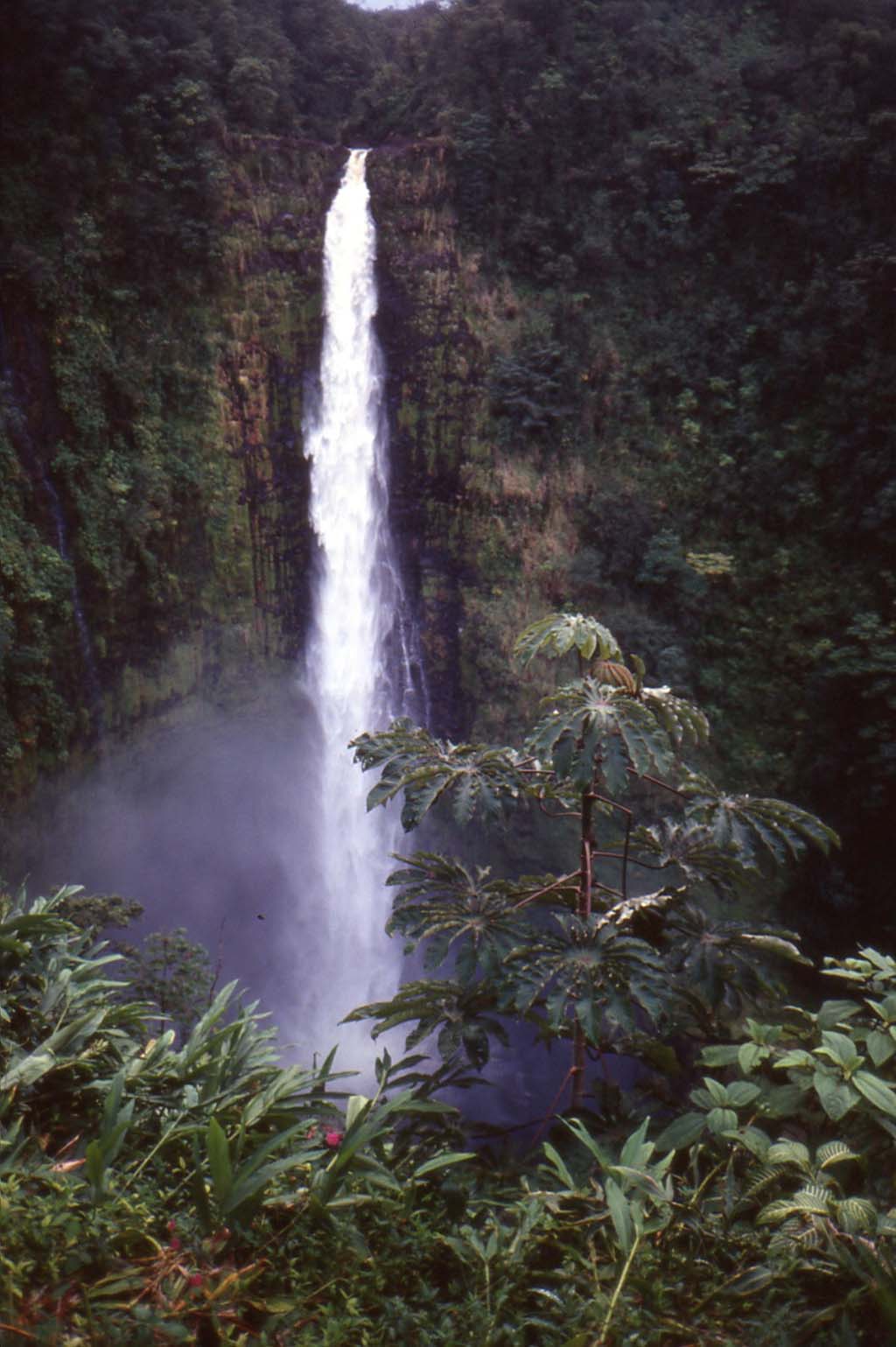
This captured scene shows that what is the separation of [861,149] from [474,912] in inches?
505

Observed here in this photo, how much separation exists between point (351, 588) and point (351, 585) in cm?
5

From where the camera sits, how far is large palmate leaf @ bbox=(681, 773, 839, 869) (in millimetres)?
3078

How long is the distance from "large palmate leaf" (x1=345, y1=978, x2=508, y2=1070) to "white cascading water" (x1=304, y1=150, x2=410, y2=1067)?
8495 millimetres

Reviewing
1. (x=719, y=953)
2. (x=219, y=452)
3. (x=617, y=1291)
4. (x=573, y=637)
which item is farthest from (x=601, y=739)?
(x=219, y=452)

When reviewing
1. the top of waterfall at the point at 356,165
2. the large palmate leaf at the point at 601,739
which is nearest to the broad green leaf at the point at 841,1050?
the large palmate leaf at the point at 601,739

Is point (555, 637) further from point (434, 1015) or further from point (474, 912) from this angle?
point (434, 1015)

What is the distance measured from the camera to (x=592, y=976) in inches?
111

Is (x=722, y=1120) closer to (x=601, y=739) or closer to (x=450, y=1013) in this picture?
(x=450, y=1013)

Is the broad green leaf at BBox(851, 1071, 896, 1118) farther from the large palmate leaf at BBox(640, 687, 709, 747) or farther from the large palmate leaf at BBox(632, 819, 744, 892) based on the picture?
the large palmate leaf at BBox(640, 687, 709, 747)

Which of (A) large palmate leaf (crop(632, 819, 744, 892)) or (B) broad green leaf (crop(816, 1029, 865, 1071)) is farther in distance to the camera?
A: (A) large palmate leaf (crop(632, 819, 744, 892))

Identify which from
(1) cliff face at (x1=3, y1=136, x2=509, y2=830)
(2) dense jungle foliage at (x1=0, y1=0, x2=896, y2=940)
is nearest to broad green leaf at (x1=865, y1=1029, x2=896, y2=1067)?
(2) dense jungle foliage at (x1=0, y1=0, x2=896, y2=940)

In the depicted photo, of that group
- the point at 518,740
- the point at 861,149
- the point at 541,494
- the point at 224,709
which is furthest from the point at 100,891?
the point at 861,149

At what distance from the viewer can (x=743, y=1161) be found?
2496 millimetres

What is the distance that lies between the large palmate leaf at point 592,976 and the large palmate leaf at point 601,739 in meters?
0.52
